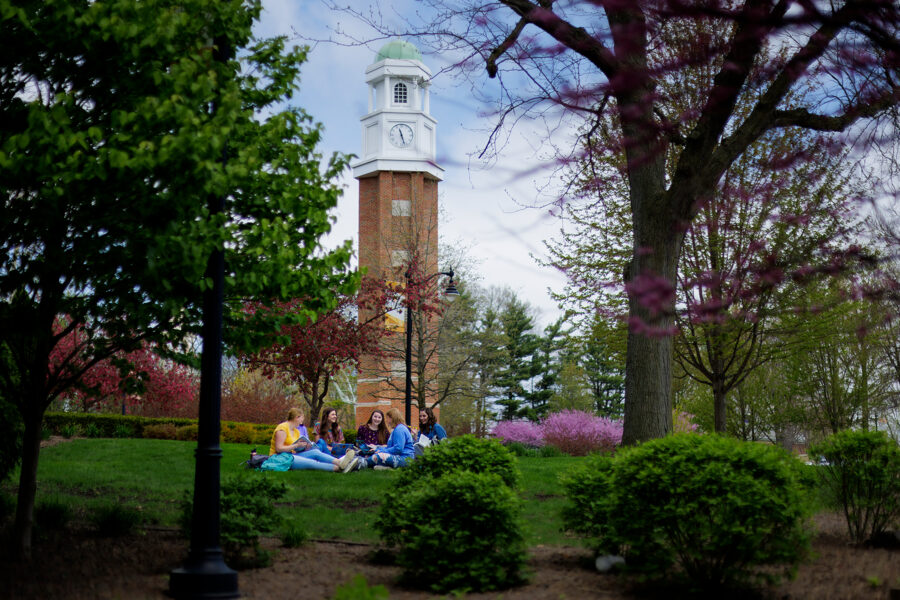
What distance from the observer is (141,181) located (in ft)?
18.1

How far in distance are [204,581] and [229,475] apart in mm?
1783

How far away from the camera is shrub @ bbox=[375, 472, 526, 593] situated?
5828 millimetres

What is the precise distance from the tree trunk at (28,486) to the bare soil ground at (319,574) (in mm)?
178

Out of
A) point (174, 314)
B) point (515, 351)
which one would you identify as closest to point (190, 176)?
point (174, 314)

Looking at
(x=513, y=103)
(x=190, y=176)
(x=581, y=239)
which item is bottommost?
(x=190, y=176)

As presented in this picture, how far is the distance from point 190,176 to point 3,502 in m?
5.31

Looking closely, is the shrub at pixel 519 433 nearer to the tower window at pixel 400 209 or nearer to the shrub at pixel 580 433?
the shrub at pixel 580 433

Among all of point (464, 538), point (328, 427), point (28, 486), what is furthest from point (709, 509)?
point (328, 427)

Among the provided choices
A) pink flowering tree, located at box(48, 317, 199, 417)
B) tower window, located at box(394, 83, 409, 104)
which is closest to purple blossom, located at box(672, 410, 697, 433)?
pink flowering tree, located at box(48, 317, 199, 417)

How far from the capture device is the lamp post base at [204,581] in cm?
536

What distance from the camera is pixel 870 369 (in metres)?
26.7

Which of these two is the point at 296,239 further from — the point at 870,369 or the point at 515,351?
the point at 515,351

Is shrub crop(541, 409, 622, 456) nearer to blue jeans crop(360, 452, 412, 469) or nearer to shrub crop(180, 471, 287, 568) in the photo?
blue jeans crop(360, 452, 412, 469)

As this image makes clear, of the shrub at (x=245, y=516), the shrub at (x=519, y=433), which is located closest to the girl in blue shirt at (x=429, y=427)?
the shrub at (x=245, y=516)
